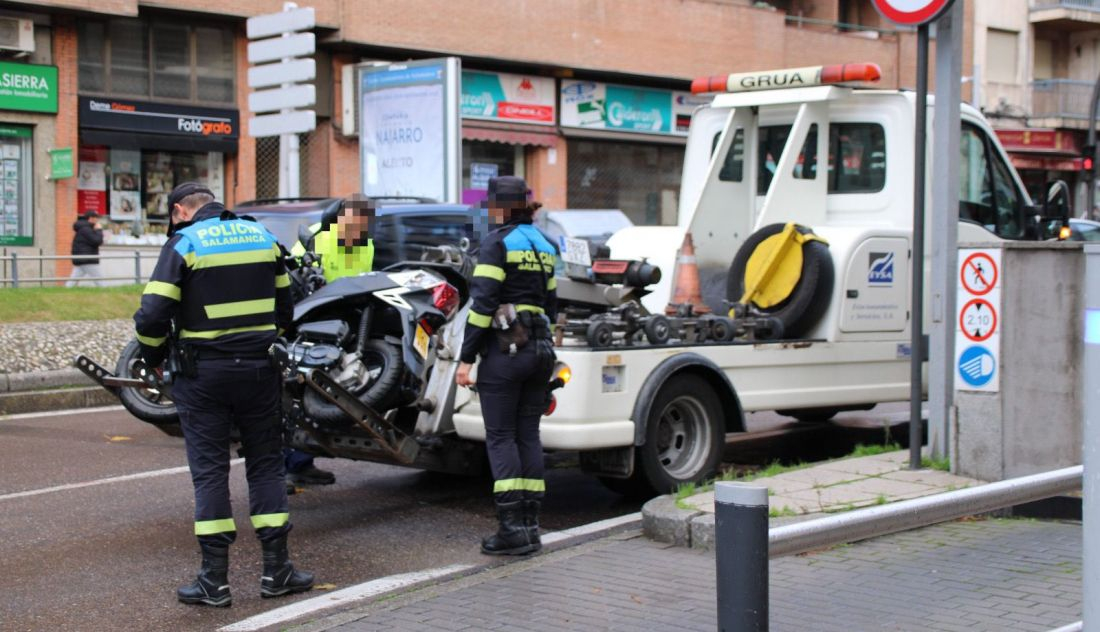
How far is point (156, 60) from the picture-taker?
2403 cm

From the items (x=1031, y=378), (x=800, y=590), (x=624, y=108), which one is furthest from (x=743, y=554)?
(x=624, y=108)

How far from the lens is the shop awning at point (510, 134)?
91.4 ft

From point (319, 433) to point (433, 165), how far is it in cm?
1279

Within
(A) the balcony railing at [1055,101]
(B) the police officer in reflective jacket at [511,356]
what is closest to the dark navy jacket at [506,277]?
(B) the police officer in reflective jacket at [511,356]

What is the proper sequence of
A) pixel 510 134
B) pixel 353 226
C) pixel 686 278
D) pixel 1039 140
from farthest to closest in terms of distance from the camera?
pixel 1039 140
pixel 510 134
pixel 686 278
pixel 353 226

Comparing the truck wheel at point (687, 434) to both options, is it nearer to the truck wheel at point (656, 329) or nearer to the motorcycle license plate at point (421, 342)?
the truck wheel at point (656, 329)

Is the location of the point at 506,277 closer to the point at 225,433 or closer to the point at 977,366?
the point at 225,433

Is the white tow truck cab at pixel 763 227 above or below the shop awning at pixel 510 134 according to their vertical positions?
below

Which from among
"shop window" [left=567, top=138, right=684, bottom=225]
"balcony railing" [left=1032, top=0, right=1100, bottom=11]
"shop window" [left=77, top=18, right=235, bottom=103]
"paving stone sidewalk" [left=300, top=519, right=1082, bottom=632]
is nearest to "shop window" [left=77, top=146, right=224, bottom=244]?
"shop window" [left=77, top=18, right=235, bottom=103]

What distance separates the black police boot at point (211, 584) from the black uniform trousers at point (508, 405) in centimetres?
145

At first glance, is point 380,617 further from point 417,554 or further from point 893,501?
point 893,501

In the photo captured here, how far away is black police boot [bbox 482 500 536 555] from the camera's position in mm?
6680

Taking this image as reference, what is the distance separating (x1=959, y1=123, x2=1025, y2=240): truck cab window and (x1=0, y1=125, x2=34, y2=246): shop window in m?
17.4

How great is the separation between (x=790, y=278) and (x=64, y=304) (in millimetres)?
9463
